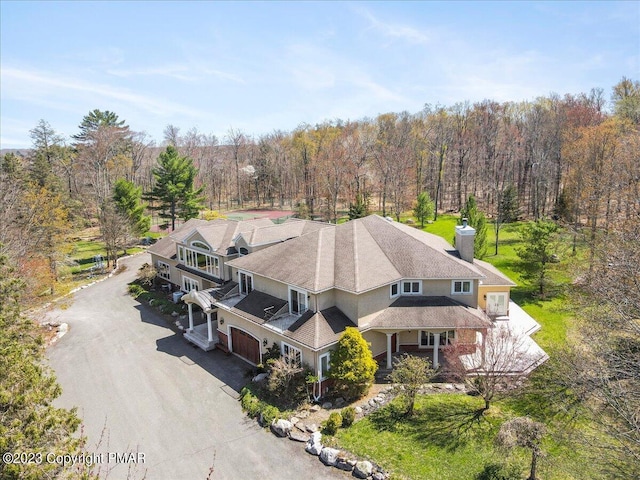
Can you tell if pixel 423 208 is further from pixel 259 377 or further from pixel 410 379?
pixel 410 379

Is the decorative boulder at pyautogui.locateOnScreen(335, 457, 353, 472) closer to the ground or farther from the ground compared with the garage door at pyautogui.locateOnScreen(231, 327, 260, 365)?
closer to the ground

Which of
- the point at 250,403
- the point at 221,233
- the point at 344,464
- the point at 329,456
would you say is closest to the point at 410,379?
the point at 344,464

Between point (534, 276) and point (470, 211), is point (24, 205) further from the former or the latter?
point (534, 276)

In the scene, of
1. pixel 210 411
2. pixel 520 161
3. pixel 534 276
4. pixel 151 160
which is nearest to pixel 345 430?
pixel 210 411

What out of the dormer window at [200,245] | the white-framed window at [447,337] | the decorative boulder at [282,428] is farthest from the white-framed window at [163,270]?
the white-framed window at [447,337]

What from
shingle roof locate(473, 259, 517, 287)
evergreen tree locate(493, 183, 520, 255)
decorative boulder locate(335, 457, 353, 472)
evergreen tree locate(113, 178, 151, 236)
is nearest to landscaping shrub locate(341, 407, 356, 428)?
decorative boulder locate(335, 457, 353, 472)

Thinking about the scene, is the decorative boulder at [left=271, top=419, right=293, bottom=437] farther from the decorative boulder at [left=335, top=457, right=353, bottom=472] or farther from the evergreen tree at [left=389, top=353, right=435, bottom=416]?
the evergreen tree at [left=389, top=353, right=435, bottom=416]
